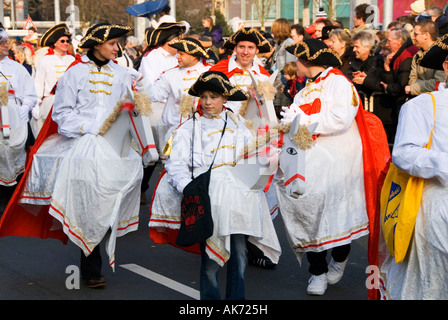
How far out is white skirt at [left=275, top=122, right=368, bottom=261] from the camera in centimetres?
620

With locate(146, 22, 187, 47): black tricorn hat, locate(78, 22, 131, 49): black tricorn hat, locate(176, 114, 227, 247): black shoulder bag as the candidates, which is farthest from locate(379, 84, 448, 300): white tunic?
locate(146, 22, 187, 47): black tricorn hat

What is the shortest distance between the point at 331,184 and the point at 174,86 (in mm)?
2915

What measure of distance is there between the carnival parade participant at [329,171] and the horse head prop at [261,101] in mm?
318

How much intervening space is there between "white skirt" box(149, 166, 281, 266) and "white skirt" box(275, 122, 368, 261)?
80cm

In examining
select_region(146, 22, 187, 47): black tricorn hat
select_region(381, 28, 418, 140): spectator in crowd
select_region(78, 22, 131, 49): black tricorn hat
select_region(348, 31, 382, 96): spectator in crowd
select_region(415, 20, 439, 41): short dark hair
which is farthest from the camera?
select_region(381, 28, 418, 140): spectator in crowd

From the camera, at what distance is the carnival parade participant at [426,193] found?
4246mm

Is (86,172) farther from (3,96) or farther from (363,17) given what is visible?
(363,17)

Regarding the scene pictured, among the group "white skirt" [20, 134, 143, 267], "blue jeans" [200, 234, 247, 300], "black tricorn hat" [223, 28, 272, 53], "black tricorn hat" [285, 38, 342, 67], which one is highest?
"black tricorn hat" [223, 28, 272, 53]

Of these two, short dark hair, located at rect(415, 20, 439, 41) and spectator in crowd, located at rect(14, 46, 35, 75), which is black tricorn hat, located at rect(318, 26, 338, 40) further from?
spectator in crowd, located at rect(14, 46, 35, 75)

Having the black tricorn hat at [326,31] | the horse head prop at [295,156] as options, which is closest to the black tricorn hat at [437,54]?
the horse head prop at [295,156]

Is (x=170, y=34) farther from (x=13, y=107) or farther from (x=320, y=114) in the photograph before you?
(x=320, y=114)

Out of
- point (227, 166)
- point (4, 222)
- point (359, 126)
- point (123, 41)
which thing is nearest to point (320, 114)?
point (359, 126)

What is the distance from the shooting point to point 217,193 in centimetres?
525

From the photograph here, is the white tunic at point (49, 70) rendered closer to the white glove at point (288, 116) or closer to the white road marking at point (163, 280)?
the white road marking at point (163, 280)
